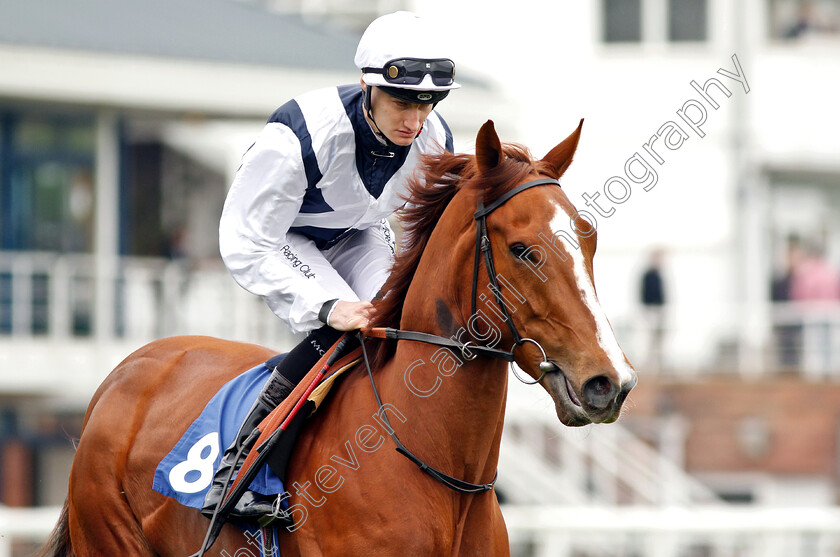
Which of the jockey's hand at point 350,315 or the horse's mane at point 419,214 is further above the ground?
the horse's mane at point 419,214

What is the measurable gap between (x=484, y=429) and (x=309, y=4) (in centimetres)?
1673

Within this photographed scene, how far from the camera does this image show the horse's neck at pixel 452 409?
3441mm

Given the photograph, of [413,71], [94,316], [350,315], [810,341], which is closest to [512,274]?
[350,315]

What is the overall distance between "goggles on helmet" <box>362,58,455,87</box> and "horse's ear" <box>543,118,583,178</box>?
0.43 meters

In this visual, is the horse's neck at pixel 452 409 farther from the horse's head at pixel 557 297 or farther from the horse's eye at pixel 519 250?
the horse's eye at pixel 519 250

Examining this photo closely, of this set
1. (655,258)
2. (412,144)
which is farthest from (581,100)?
(412,144)

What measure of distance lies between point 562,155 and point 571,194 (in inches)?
222

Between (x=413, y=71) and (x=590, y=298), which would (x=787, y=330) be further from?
(x=590, y=298)

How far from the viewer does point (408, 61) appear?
3.70 metres

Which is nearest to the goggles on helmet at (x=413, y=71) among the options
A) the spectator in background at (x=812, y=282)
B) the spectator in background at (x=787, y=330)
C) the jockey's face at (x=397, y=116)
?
the jockey's face at (x=397, y=116)

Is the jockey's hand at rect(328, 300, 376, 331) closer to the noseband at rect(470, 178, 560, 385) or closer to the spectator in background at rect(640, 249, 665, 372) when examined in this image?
the noseband at rect(470, 178, 560, 385)

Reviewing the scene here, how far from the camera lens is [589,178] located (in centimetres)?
1688

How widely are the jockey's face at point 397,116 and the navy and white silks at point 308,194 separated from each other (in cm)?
9

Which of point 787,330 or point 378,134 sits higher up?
point 378,134
